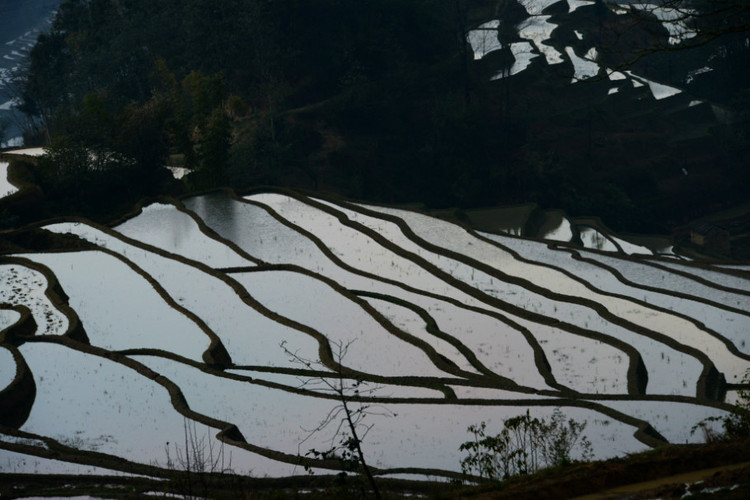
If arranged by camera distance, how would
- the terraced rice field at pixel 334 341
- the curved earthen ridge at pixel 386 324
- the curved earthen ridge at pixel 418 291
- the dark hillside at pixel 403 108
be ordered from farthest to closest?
the dark hillside at pixel 403 108 → the curved earthen ridge at pixel 418 291 → the curved earthen ridge at pixel 386 324 → the terraced rice field at pixel 334 341

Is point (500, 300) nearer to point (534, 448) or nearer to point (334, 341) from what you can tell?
point (334, 341)

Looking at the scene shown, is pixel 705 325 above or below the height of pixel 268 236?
below

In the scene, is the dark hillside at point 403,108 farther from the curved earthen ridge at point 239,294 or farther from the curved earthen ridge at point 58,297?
the curved earthen ridge at point 58,297

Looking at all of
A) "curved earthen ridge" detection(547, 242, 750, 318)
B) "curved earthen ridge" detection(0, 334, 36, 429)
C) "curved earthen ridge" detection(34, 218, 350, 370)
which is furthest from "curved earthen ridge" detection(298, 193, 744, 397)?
"curved earthen ridge" detection(0, 334, 36, 429)

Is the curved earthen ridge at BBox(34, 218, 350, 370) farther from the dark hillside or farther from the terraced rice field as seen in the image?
the dark hillside

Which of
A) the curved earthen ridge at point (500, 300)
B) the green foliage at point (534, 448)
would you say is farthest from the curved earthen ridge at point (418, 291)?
the green foliage at point (534, 448)

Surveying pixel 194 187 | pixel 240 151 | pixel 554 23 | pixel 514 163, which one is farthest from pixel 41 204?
pixel 554 23

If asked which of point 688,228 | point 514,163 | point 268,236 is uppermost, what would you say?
point 268,236

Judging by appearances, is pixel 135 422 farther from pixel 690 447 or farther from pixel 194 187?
pixel 194 187
